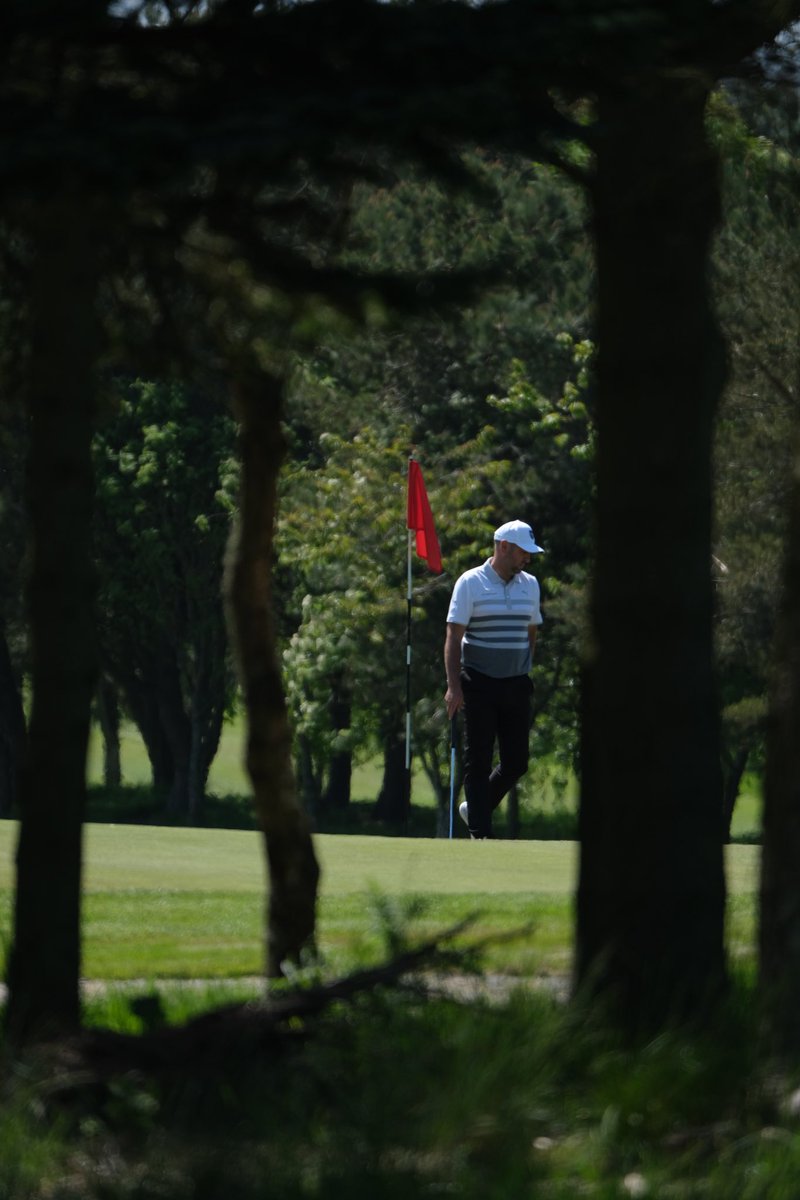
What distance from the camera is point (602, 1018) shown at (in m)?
6.31

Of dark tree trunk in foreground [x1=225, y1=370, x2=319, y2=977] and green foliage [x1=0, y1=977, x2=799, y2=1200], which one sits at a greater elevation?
dark tree trunk in foreground [x1=225, y1=370, x2=319, y2=977]

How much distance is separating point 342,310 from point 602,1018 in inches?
81.2

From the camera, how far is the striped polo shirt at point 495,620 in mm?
14875

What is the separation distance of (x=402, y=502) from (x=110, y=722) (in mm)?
14650

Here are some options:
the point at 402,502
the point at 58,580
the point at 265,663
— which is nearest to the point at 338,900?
the point at 265,663

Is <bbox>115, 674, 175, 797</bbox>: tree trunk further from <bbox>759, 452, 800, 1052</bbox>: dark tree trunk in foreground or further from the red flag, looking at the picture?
<bbox>759, 452, 800, 1052</bbox>: dark tree trunk in foreground

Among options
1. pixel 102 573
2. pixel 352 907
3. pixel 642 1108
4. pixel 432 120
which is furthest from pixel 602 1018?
pixel 102 573

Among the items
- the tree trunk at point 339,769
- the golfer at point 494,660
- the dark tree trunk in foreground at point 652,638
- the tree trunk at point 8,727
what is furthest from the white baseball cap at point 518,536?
the tree trunk at point 339,769

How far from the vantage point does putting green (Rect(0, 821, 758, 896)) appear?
12547mm

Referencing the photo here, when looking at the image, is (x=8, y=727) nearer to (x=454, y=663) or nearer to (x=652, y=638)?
(x=454, y=663)

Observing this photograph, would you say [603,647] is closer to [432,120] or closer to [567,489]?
[432,120]

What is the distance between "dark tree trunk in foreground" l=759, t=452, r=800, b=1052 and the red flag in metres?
24.3

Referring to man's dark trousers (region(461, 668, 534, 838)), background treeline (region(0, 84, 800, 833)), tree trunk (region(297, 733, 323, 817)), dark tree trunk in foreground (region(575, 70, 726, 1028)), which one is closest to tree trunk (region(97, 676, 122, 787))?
background treeline (region(0, 84, 800, 833))

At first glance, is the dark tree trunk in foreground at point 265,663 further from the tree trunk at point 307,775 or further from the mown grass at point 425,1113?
the tree trunk at point 307,775
